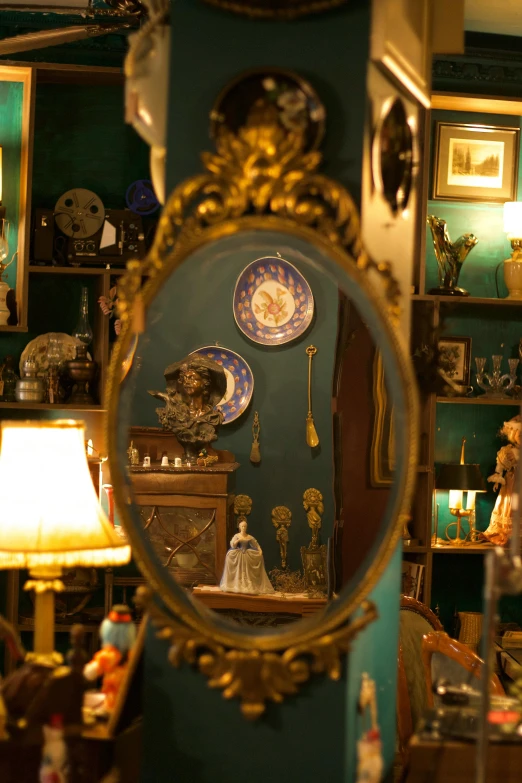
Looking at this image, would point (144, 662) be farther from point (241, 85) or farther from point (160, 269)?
point (241, 85)

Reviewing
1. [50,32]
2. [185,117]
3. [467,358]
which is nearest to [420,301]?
[467,358]

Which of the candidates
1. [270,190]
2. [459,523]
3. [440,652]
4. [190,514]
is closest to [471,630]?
[459,523]

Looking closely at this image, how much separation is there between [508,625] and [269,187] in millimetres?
3263

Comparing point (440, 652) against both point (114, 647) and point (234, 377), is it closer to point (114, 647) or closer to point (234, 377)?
point (114, 647)

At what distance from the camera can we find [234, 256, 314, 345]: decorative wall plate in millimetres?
2914

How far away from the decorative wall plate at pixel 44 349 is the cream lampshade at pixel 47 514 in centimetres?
235

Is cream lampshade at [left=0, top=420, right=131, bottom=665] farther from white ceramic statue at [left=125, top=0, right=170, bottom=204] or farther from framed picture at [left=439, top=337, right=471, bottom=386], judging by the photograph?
framed picture at [left=439, top=337, right=471, bottom=386]

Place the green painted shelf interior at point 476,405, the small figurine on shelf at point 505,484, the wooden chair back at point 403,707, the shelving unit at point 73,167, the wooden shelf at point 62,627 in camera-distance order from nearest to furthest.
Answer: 1. the wooden chair back at point 403,707
2. the wooden shelf at point 62,627
3. the small figurine on shelf at point 505,484
4. the shelving unit at point 73,167
5. the green painted shelf interior at point 476,405

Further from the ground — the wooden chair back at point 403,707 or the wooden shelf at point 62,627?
the wooden chair back at point 403,707

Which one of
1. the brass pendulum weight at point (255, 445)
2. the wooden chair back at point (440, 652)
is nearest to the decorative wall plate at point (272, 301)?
the brass pendulum weight at point (255, 445)

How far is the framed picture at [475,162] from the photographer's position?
451 centimetres

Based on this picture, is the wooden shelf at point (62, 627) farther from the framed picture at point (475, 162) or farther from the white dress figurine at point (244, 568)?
the framed picture at point (475, 162)

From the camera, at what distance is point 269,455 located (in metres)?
2.97

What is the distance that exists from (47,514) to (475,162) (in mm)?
3260
